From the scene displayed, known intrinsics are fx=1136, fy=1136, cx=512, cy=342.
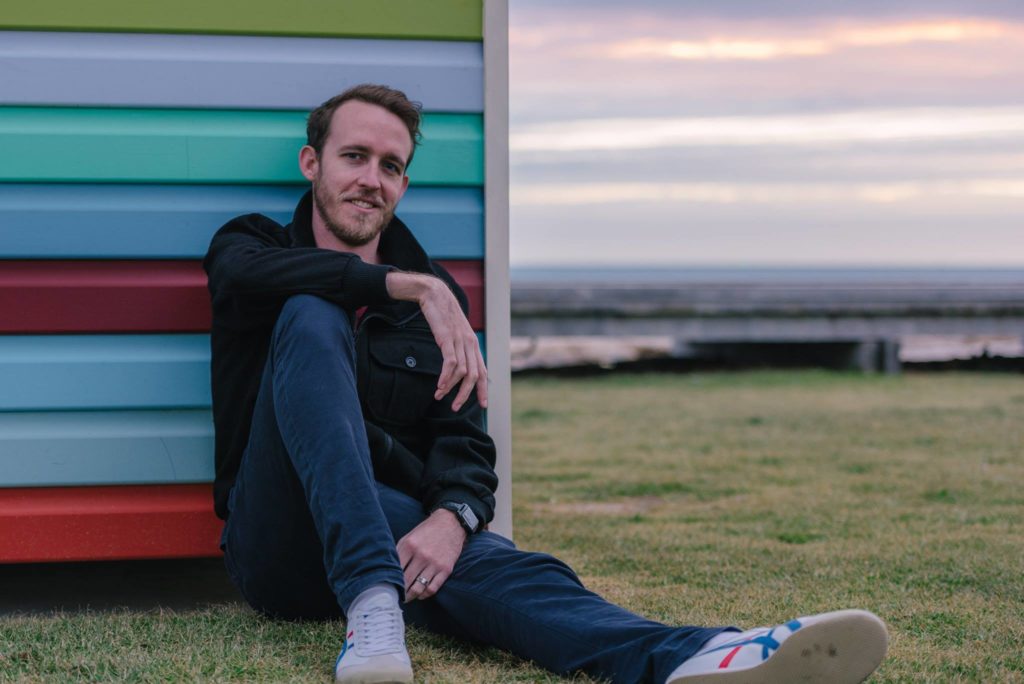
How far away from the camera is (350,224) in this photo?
2.62m

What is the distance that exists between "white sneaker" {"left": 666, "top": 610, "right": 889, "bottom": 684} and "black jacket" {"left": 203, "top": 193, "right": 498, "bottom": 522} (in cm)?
74

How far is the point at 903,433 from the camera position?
6.67 m

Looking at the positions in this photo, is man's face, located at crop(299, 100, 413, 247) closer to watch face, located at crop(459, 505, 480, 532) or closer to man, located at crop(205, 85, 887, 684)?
man, located at crop(205, 85, 887, 684)

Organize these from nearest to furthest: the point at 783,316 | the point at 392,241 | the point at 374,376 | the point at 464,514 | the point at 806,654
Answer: the point at 806,654 < the point at 464,514 < the point at 374,376 < the point at 392,241 < the point at 783,316

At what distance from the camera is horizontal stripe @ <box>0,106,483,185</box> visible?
271 centimetres

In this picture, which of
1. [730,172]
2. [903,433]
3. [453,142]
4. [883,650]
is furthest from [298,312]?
[730,172]

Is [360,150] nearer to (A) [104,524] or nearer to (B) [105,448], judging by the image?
(B) [105,448]

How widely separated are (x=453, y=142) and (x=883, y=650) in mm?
1625

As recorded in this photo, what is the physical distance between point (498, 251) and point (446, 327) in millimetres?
597

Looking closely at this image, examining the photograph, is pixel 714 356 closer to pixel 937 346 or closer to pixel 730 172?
pixel 937 346

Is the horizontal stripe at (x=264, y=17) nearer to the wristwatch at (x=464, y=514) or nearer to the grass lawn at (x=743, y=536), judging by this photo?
the wristwatch at (x=464, y=514)

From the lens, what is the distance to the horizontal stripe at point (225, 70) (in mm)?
2719

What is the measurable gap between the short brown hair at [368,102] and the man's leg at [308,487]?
1.86 ft

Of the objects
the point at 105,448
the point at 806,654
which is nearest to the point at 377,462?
the point at 105,448
